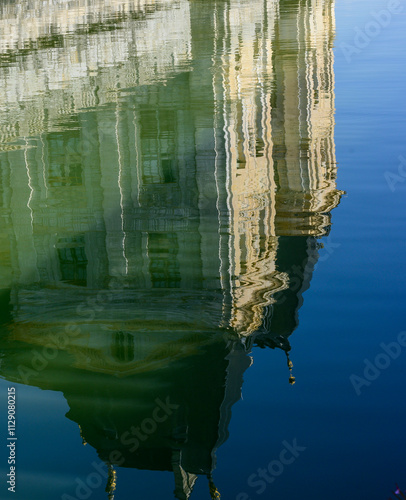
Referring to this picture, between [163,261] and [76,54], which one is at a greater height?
[76,54]

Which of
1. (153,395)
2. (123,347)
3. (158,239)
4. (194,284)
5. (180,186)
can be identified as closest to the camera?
(153,395)

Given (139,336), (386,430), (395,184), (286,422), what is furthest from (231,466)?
(395,184)

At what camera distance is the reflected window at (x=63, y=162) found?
74.9 feet

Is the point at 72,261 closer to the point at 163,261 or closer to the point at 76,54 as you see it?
the point at 163,261

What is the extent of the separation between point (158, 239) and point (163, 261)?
61.7 inches

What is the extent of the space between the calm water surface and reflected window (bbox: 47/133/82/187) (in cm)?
9

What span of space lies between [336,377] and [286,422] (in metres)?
1.19

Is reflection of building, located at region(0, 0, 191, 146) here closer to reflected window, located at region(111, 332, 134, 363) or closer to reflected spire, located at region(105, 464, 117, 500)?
reflected window, located at region(111, 332, 134, 363)

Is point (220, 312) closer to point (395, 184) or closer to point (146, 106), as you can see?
point (395, 184)

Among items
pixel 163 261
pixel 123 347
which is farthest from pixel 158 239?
pixel 123 347

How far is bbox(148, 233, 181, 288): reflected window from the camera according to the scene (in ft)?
49.3

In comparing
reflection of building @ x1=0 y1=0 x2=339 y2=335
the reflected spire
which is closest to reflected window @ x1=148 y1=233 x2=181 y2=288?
reflection of building @ x1=0 y1=0 x2=339 y2=335

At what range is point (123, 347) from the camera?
11.4m

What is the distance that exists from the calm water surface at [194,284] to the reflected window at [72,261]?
79 mm
